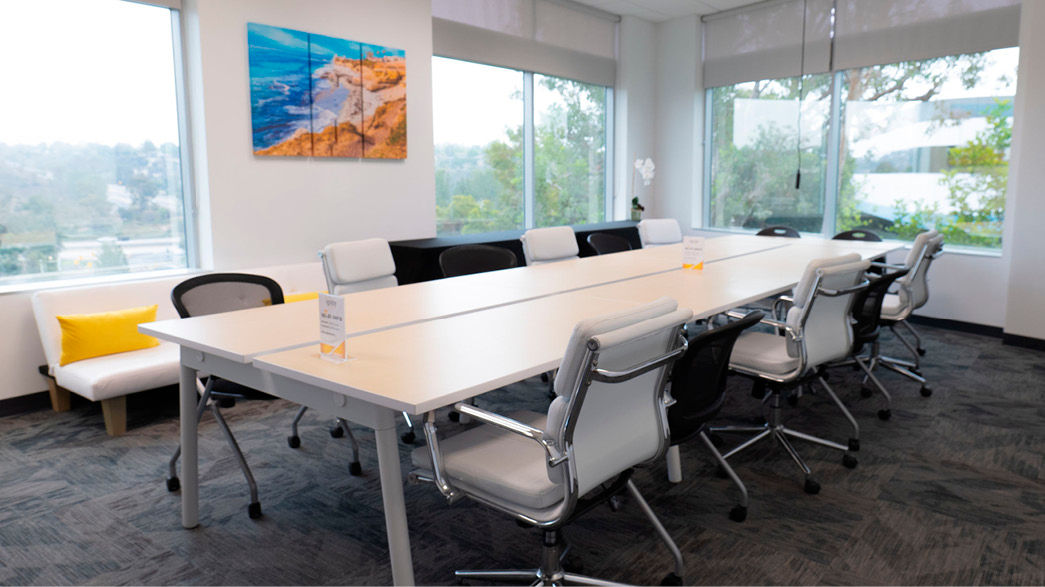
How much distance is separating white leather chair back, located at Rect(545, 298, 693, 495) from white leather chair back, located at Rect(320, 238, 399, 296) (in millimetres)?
2093

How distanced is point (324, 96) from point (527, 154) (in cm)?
276

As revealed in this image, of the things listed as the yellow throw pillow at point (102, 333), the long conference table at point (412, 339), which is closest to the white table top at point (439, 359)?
the long conference table at point (412, 339)

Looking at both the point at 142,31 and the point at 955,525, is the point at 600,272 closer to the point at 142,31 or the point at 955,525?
the point at 955,525

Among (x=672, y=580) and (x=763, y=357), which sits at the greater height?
(x=763, y=357)

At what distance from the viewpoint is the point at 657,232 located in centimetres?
614

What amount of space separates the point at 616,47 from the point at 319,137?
433cm

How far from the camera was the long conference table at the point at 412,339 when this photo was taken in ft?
6.55

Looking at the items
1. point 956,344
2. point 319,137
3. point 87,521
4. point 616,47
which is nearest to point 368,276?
point 87,521

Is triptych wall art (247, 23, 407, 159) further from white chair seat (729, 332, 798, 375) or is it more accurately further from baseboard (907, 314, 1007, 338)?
baseboard (907, 314, 1007, 338)

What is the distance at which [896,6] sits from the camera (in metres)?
6.69

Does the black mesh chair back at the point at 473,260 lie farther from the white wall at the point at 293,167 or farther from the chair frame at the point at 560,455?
the chair frame at the point at 560,455

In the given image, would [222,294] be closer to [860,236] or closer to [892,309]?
[892,309]

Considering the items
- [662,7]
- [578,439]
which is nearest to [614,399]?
[578,439]

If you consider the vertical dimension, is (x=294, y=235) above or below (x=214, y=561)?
above
